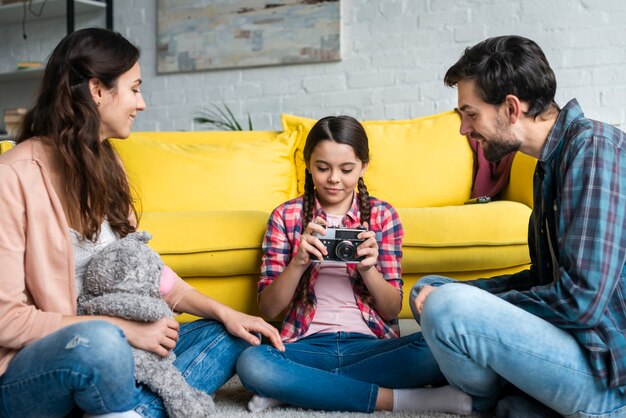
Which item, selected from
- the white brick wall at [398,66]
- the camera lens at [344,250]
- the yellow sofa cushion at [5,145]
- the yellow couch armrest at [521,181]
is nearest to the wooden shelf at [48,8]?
the white brick wall at [398,66]

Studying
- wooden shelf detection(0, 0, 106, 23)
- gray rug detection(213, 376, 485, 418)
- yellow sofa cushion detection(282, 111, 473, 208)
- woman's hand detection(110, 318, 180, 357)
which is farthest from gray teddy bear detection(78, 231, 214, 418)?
wooden shelf detection(0, 0, 106, 23)

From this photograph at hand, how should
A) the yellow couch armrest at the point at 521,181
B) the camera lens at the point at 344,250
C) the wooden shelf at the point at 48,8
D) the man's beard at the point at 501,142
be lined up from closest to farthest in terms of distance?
the man's beard at the point at 501,142 → the camera lens at the point at 344,250 → the yellow couch armrest at the point at 521,181 → the wooden shelf at the point at 48,8

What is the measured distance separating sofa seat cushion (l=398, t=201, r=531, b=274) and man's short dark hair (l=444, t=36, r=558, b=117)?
76 cm

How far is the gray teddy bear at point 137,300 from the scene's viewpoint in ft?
4.26

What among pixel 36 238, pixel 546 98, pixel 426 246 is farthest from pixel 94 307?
pixel 426 246

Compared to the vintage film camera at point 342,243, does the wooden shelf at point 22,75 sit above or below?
above

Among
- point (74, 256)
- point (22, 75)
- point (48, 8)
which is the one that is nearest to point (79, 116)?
point (74, 256)

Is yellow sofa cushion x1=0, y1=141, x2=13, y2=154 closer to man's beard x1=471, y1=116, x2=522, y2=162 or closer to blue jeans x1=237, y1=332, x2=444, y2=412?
blue jeans x1=237, y1=332, x2=444, y2=412

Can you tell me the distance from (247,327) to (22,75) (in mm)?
3311

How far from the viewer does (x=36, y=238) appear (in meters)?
1.20

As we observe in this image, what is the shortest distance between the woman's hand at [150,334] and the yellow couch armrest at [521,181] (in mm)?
1446

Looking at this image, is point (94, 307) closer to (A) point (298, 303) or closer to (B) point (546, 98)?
(A) point (298, 303)

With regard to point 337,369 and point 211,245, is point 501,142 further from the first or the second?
point 211,245

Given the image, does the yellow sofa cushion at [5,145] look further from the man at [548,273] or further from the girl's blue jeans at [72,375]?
the man at [548,273]
